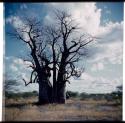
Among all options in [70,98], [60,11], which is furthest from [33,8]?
[70,98]

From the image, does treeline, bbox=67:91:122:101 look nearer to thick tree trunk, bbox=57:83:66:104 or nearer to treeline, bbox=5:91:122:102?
treeline, bbox=5:91:122:102

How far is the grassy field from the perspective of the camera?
7276mm

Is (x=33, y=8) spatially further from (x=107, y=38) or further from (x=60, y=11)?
(x=107, y=38)

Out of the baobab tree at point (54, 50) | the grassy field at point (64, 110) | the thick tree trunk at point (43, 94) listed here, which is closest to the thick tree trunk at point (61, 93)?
the baobab tree at point (54, 50)

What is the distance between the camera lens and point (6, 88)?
24.0 ft

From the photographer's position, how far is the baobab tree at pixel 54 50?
7375 millimetres

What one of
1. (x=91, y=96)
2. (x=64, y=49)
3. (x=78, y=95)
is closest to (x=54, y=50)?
(x=64, y=49)

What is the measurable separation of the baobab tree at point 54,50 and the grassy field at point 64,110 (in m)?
0.18

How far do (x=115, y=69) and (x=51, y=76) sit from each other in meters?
1.37

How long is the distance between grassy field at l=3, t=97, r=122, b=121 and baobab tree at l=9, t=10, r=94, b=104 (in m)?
0.18

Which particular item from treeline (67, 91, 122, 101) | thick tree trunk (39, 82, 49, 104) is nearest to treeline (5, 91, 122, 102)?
treeline (67, 91, 122, 101)

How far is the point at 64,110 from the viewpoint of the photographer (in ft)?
24.1

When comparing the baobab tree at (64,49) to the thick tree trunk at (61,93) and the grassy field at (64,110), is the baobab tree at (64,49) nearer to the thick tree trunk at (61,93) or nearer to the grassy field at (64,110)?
the thick tree trunk at (61,93)

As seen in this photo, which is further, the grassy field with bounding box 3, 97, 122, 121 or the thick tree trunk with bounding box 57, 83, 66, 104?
the thick tree trunk with bounding box 57, 83, 66, 104
